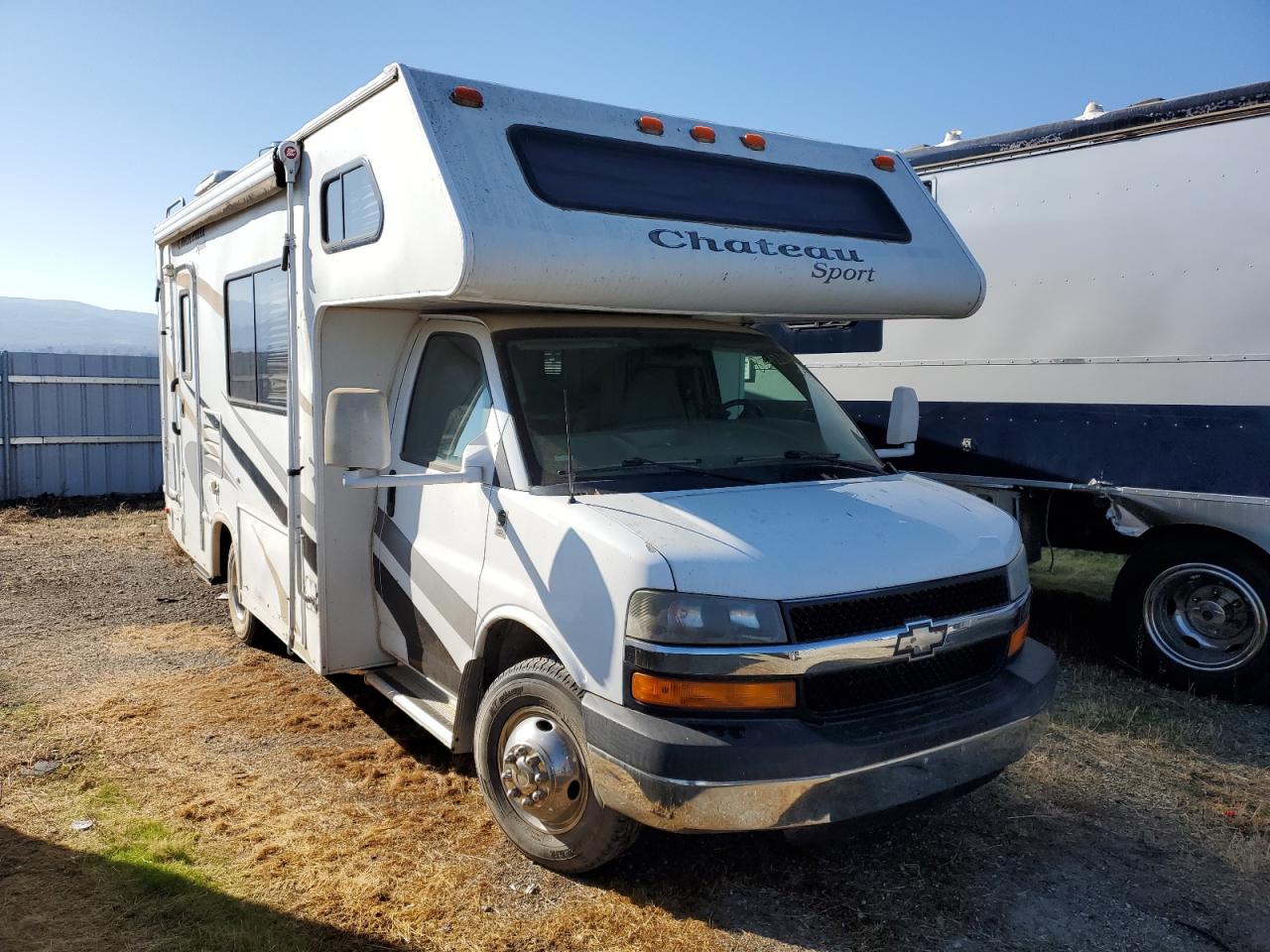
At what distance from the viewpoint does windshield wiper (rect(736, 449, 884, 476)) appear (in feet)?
14.2

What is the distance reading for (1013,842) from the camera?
4156 mm

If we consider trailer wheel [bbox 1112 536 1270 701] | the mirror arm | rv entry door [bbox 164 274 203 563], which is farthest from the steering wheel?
rv entry door [bbox 164 274 203 563]

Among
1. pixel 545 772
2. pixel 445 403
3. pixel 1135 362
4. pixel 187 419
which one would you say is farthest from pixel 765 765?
pixel 187 419

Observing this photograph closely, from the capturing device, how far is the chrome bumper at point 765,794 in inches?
123

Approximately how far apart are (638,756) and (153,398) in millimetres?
13193

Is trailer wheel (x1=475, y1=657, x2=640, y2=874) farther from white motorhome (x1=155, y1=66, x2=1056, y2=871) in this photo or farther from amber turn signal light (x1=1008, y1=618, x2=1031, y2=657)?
amber turn signal light (x1=1008, y1=618, x2=1031, y2=657)

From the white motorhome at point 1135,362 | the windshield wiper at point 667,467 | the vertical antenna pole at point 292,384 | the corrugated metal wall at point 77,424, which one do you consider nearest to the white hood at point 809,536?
the windshield wiper at point 667,467

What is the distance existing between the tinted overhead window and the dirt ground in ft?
8.13

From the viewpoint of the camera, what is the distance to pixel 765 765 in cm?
314

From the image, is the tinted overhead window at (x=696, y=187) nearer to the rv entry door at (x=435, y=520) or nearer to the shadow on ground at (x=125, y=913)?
the rv entry door at (x=435, y=520)

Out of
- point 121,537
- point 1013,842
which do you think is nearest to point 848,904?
point 1013,842

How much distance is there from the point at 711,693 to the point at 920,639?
770mm

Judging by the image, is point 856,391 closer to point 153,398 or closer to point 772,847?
point 772,847

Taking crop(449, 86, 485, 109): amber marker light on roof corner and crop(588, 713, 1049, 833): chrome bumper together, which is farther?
crop(449, 86, 485, 109): amber marker light on roof corner
